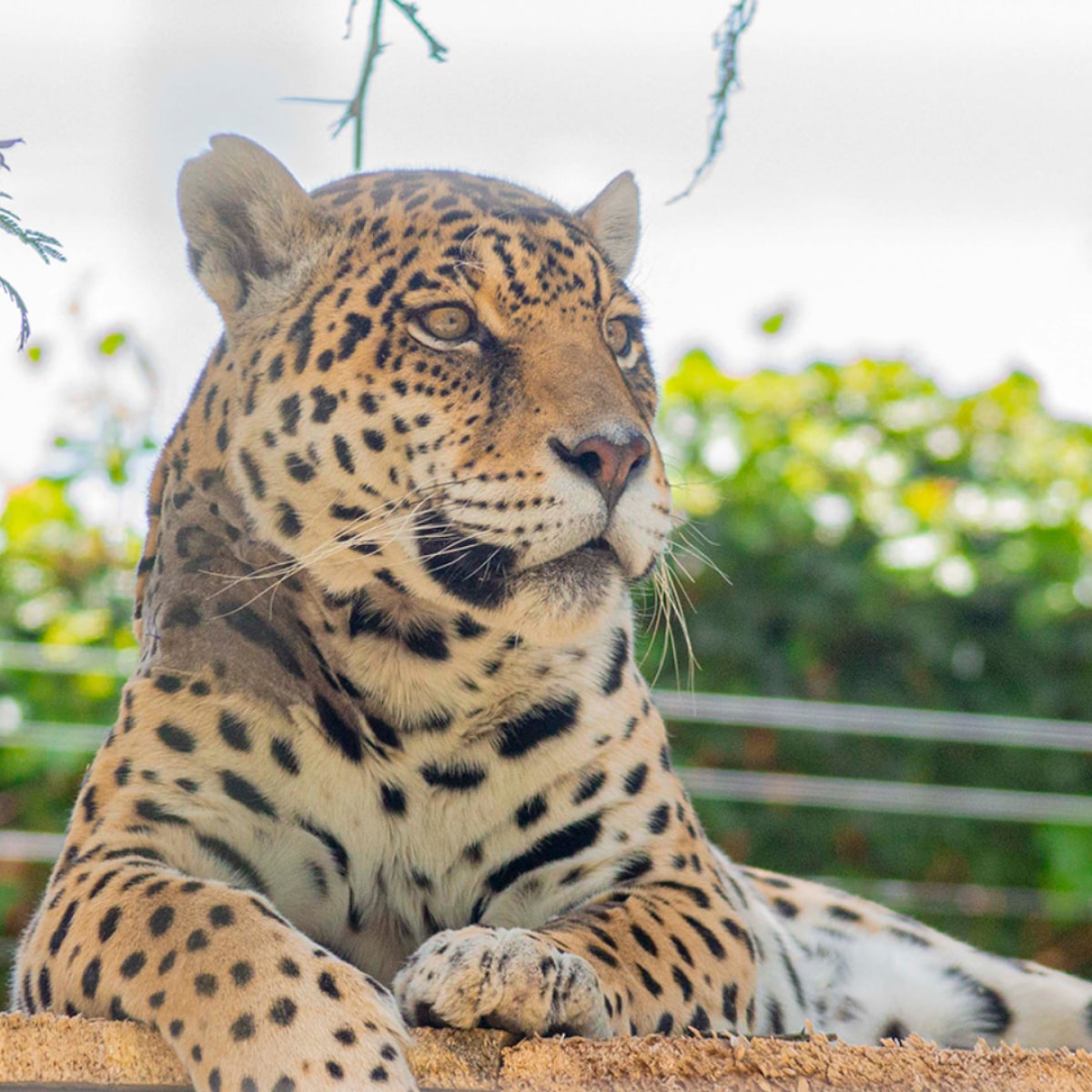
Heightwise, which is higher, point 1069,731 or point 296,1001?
point 296,1001

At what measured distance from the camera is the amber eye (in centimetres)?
337

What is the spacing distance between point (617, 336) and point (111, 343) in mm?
2712

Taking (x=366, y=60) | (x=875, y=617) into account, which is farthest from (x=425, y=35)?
(x=875, y=617)

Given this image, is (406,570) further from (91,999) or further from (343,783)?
(91,999)

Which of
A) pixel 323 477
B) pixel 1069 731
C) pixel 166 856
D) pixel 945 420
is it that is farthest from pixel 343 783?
pixel 945 420

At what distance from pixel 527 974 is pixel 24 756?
5046mm

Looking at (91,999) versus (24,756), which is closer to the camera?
Result: (91,999)

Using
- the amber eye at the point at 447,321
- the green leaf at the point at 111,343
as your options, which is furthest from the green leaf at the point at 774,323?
the amber eye at the point at 447,321

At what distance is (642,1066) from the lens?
7.82 feet

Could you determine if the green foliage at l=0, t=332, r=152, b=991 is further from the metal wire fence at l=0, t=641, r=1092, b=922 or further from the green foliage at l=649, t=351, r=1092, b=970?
the green foliage at l=649, t=351, r=1092, b=970

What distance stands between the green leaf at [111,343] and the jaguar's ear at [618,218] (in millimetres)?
2279

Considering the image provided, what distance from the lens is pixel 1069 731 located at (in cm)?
736

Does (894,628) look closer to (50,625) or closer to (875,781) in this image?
(875,781)

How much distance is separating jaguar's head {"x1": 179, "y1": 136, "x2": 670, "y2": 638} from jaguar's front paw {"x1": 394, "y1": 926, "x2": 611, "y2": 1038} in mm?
686
